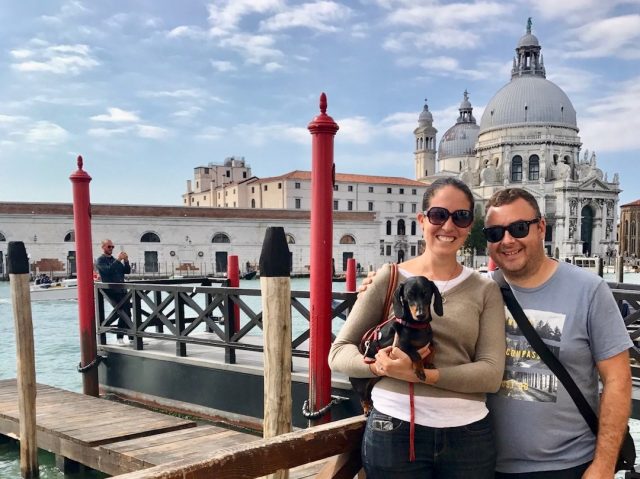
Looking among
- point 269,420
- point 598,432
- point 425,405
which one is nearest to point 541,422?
point 598,432

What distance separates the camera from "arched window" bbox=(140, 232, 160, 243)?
4538cm

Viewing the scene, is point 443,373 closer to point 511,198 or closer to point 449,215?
point 449,215

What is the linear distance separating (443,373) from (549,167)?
82025 mm

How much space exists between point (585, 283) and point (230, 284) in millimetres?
7369

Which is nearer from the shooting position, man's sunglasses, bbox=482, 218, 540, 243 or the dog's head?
the dog's head

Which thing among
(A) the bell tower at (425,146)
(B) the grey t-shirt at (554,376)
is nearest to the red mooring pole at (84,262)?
(B) the grey t-shirt at (554,376)

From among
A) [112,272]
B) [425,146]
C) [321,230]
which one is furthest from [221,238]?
[425,146]

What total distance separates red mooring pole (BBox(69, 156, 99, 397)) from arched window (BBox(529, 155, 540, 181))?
77.6m

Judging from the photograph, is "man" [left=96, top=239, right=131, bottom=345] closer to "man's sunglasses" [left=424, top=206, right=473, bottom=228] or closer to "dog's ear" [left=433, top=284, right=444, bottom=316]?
"man's sunglasses" [left=424, top=206, right=473, bottom=228]

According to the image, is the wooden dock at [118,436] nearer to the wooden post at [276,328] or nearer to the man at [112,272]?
the wooden post at [276,328]

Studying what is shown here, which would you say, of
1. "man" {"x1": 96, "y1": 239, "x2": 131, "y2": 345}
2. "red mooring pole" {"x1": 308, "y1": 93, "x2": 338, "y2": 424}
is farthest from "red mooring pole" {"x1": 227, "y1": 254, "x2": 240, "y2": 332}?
"red mooring pole" {"x1": 308, "y1": 93, "x2": 338, "y2": 424}

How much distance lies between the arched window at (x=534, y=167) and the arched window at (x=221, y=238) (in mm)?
48335

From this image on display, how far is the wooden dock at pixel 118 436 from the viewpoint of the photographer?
493cm

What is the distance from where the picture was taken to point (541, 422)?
81.7 inches
